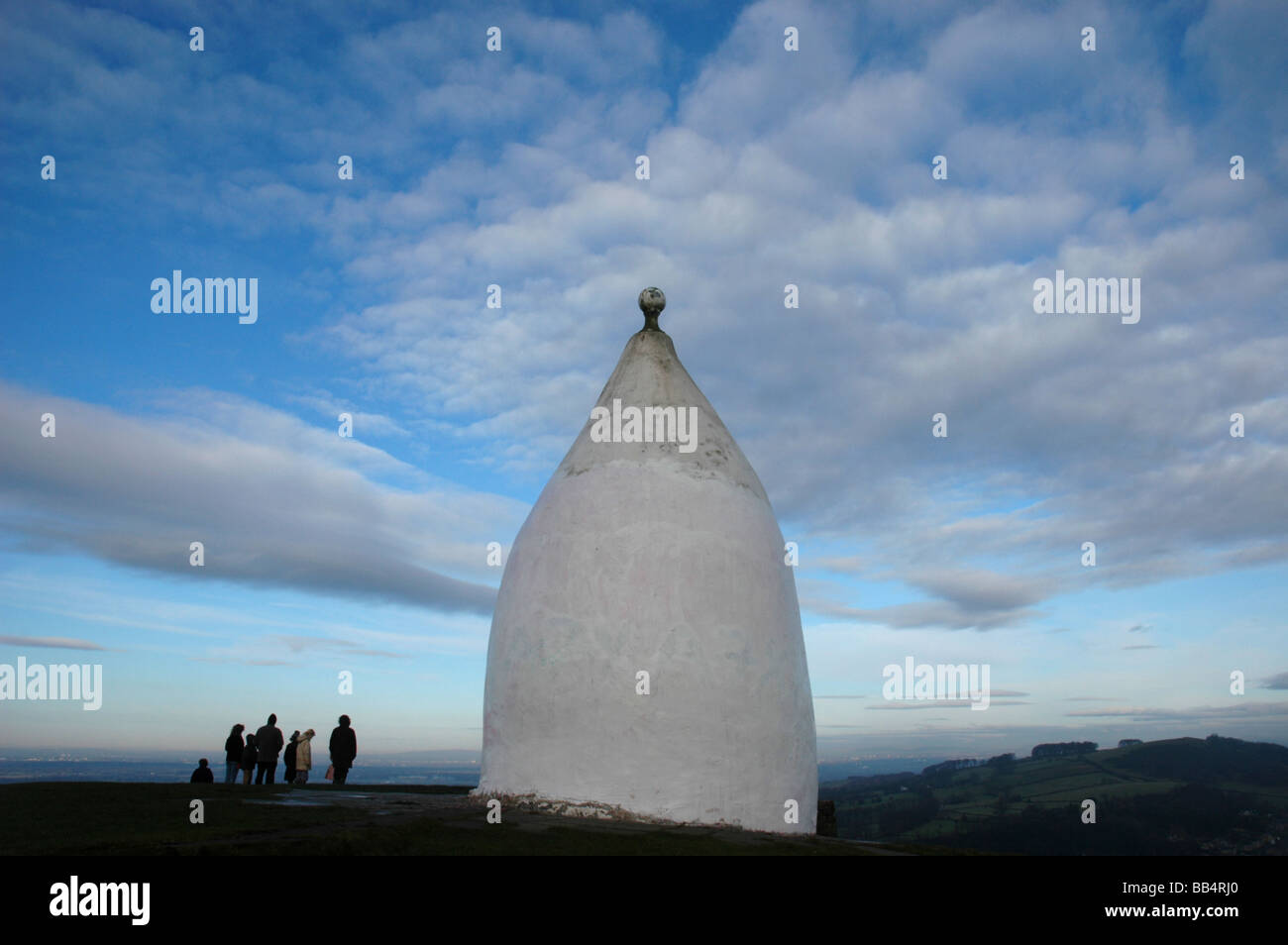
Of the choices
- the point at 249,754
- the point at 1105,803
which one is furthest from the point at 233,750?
the point at 1105,803

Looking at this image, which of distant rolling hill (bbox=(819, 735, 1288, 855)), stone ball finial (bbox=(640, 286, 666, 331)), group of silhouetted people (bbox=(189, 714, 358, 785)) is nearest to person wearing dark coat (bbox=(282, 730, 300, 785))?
group of silhouetted people (bbox=(189, 714, 358, 785))

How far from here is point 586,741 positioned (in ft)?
33.2

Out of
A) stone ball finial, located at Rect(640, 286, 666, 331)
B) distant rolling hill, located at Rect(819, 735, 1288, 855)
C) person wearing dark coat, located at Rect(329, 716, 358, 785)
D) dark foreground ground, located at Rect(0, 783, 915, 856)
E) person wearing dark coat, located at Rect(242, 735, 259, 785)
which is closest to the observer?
dark foreground ground, located at Rect(0, 783, 915, 856)

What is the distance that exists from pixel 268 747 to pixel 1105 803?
49854 mm

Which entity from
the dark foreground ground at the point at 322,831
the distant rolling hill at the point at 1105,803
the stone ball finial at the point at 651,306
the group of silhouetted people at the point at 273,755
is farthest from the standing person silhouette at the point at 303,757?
the distant rolling hill at the point at 1105,803

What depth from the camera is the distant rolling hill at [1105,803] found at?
139ft

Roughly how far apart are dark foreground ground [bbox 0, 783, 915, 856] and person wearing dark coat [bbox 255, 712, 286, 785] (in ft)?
15.0

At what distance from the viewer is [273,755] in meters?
16.5

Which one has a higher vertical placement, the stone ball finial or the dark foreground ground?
the stone ball finial

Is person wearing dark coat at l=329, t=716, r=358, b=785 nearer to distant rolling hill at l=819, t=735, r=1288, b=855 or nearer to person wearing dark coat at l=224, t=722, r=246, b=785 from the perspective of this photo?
person wearing dark coat at l=224, t=722, r=246, b=785

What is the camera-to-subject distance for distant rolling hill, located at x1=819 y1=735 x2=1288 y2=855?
42.2m

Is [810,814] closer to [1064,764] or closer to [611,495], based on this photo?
[611,495]

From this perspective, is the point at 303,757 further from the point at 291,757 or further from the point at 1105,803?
the point at 1105,803
